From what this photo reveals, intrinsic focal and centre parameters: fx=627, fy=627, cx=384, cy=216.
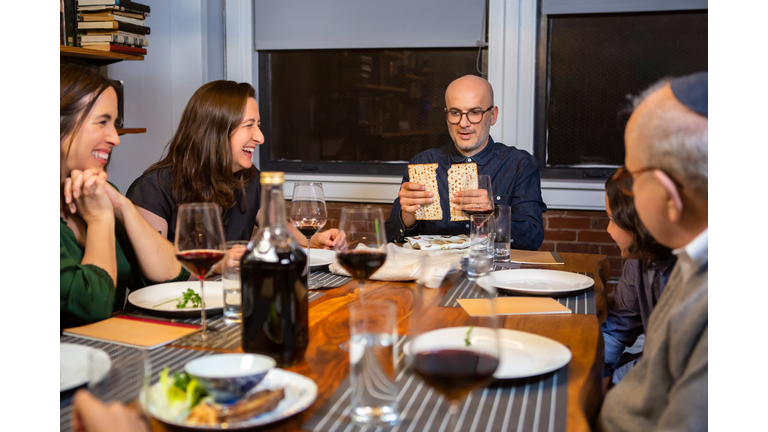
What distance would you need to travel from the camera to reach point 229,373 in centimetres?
88

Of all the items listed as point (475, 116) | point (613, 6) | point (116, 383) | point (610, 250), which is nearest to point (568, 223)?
point (610, 250)

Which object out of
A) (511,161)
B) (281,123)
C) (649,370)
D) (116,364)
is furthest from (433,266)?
(281,123)

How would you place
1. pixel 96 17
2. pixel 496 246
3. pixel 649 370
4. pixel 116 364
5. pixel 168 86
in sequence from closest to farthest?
pixel 116 364
pixel 649 370
pixel 496 246
pixel 96 17
pixel 168 86

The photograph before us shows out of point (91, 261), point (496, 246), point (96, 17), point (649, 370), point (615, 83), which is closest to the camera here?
point (649, 370)

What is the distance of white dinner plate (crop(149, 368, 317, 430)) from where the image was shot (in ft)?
2.68

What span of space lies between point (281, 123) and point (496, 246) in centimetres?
232

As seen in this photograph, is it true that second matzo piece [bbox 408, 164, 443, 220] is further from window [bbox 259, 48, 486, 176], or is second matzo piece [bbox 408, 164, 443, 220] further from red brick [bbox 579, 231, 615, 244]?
red brick [bbox 579, 231, 615, 244]

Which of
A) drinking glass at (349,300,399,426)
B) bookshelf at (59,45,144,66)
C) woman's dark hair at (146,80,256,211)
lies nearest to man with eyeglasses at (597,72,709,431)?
drinking glass at (349,300,399,426)

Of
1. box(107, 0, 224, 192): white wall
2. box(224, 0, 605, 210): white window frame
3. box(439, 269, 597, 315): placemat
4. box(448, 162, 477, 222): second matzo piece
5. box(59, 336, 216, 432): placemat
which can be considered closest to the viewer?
box(59, 336, 216, 432): placemat

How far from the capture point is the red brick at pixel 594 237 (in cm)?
353

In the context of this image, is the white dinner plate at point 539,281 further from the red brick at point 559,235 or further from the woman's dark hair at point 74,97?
the red brick at point 559,235

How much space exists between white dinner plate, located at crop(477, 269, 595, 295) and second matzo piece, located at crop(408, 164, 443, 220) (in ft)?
3.17

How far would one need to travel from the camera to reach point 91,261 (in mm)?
1484

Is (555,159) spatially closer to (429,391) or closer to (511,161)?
(511,161)
